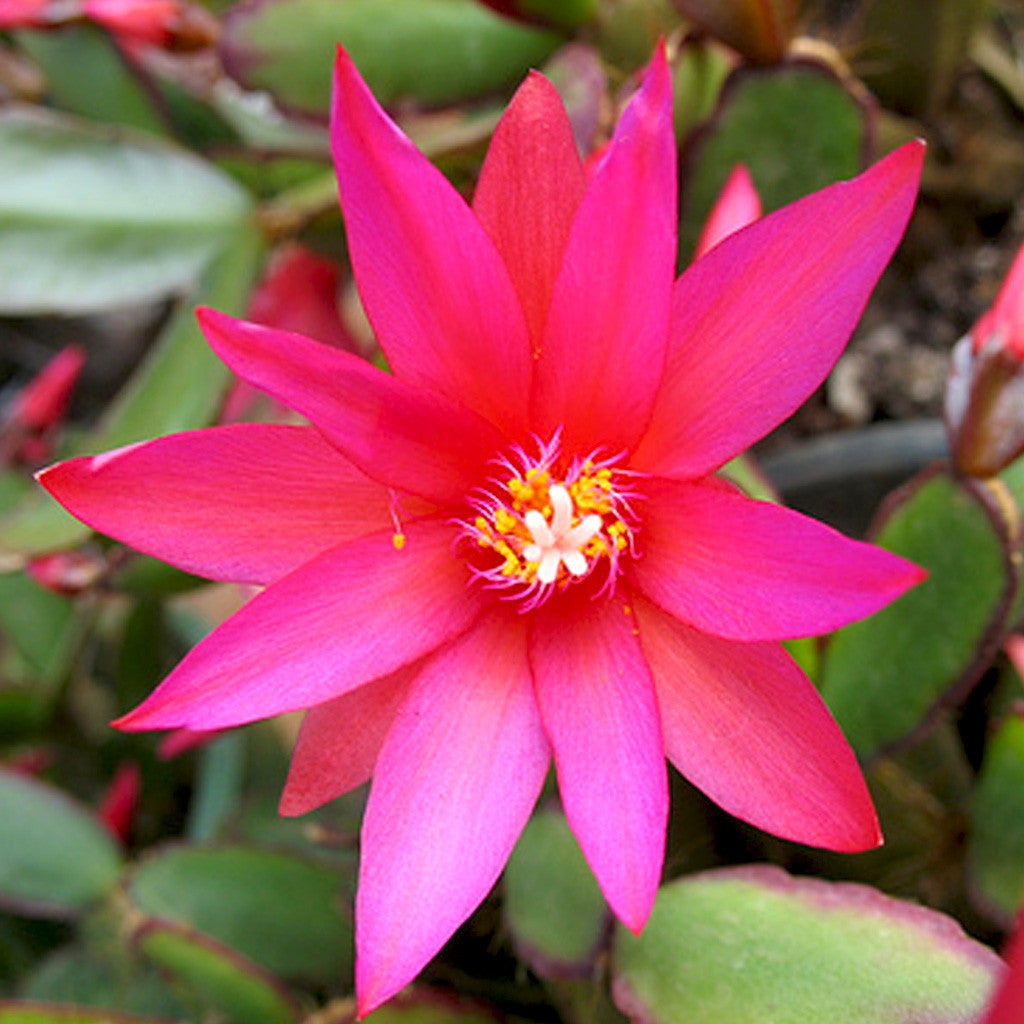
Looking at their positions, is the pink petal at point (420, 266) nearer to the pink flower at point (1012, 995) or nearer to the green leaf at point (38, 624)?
the pink flower at point (1012, 995)

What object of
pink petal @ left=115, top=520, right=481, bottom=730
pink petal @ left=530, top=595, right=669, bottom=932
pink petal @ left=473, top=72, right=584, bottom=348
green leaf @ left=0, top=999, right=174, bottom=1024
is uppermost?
pink petal @ left=473, top=72, right=584, bottom=348

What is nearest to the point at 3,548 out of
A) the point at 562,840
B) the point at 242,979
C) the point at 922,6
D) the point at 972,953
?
the point at 242,979

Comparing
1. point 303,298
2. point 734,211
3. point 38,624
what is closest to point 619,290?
point 734,211

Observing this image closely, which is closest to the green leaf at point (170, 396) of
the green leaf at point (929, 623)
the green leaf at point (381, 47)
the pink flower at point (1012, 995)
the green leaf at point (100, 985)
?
the green leaf at point (381, 47)

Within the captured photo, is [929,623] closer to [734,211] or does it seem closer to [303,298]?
[734,211]

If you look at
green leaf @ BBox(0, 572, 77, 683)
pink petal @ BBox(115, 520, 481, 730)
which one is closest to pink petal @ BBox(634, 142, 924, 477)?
pink petal @ BBox(115, 520, 481, 730)

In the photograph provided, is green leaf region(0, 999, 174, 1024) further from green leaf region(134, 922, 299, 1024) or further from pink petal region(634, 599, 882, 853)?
pink petal region(634, 599, 882, 853)
